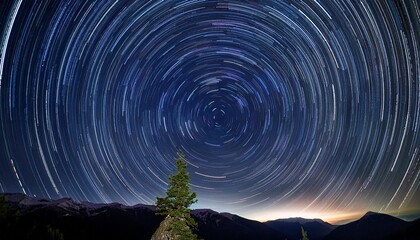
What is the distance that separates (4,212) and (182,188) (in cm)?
3192

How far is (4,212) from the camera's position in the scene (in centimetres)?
3688

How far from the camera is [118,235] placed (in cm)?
19462

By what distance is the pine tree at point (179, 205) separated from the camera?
20.8 metres

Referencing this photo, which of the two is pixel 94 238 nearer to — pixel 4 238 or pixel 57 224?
pixel 57 224

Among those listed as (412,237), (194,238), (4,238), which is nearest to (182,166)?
(194,238)

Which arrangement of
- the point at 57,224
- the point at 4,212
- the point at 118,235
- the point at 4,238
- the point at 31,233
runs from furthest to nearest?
1. the point at 118,235
2. the point at 57,224
3. the point at 4,212
4. the point at 31,233
5. the point at 4,238

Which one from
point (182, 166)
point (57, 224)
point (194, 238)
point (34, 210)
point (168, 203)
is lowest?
point (194, 238)

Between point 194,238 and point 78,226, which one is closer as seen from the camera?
point 194,238

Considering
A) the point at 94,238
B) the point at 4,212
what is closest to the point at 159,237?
the point at 4,212

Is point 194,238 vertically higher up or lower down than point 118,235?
lower down

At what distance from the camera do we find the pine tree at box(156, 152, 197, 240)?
68.1 feet

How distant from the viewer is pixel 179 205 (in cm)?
2142

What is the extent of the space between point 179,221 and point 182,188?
2.60 meters

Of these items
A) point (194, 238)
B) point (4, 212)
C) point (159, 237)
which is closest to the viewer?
point (194, 238)
